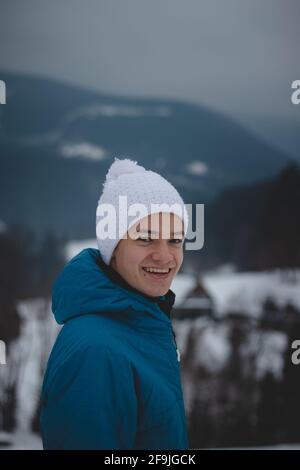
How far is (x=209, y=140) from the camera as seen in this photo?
11.8 ft

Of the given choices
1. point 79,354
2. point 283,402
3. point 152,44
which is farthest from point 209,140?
point 79,354

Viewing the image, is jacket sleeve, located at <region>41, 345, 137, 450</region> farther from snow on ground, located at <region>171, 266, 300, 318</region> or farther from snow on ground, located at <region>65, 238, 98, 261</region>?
snow on ground, located at <region>171, 266, 300, 318</region>

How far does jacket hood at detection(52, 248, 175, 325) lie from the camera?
79cm

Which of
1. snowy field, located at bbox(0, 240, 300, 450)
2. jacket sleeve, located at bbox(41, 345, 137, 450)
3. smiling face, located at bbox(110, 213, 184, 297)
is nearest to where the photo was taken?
jacket sleeve, located at bbox(41, 345, 137, 450)

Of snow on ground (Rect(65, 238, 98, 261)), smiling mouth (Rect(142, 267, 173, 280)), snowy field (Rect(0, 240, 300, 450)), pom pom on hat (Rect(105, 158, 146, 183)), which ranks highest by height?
snow on ground (Rect(65, 238, 98, 261))

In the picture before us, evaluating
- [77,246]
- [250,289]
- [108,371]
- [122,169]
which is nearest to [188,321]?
[250,289]

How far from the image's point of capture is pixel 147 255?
861 mm

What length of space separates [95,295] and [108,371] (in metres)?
0.11

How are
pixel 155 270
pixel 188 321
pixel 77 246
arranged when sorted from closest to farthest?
pixel 155 270 < pixel 77 246 < pixel 188 321

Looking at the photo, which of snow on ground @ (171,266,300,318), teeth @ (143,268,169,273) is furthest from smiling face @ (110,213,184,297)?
snow on ground @ (171,266,300,318)

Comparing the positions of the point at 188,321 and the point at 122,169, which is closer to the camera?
the point at 122,169

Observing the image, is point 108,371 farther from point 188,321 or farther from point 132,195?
point 188,321

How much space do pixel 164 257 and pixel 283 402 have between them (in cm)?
355
